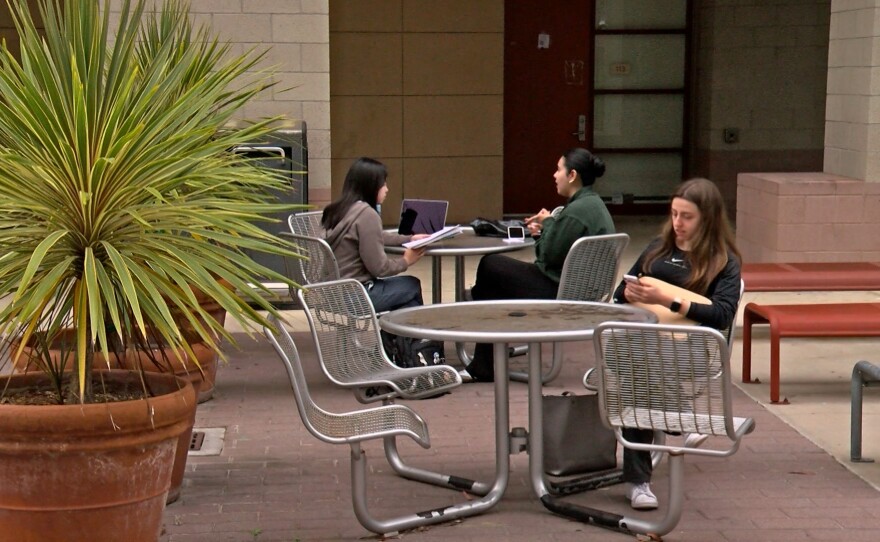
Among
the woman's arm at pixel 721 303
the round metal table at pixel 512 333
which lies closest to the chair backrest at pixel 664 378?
the round metal table at pixel 512 333

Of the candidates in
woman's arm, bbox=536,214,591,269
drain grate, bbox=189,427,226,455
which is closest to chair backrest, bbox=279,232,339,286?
drain grate, bbox=189,427,226,455

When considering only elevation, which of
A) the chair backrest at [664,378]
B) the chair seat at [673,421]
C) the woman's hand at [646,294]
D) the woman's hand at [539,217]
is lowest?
the chair seat at [673,421]

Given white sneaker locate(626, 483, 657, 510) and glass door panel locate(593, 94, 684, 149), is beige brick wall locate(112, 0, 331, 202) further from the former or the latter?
glass door panel locate(593, 94, 684, 149)

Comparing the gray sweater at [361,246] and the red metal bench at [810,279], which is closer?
the gray sweater at [361,246]

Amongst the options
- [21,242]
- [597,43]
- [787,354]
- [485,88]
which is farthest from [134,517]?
[597,43]

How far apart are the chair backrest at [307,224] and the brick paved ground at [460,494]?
4.98 feet

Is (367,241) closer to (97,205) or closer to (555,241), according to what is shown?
(555,241)

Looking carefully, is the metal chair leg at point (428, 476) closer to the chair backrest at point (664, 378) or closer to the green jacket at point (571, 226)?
the chair backrest at point (664, 378)

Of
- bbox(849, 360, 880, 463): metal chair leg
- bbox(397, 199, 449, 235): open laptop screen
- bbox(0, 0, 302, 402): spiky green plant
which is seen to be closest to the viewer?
bbox(0, 0, 302, 402): spiky green plant

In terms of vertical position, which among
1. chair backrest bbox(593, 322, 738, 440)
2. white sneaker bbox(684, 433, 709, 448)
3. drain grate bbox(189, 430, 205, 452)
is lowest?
drain grate bbox(189, 430, 205, 452)

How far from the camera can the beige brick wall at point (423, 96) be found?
14344 mm

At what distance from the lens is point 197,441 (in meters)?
6.10

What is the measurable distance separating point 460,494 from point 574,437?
516 mm

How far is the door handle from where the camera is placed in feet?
51.2
